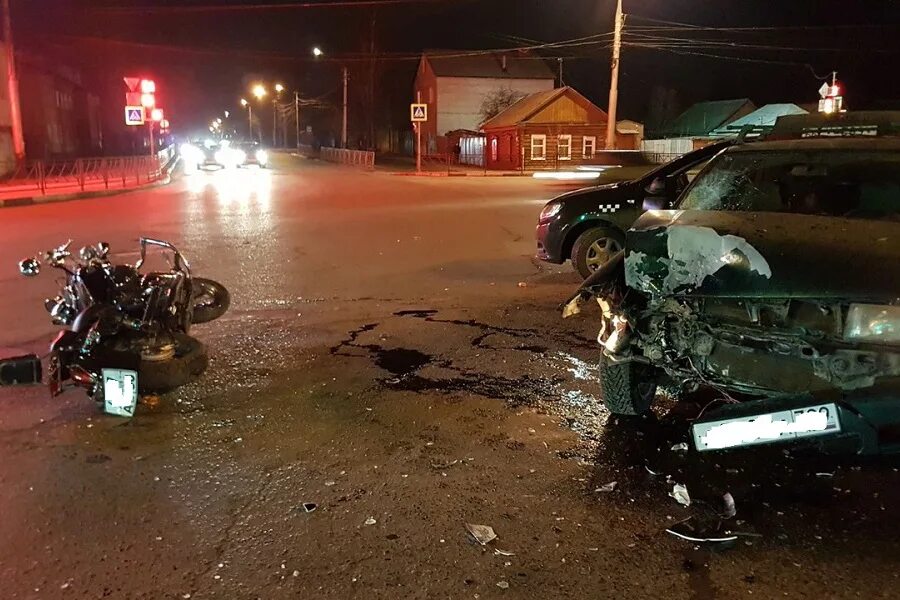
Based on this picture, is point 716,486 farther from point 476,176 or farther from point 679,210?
point 476,176

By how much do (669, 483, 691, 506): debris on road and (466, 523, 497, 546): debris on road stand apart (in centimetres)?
104

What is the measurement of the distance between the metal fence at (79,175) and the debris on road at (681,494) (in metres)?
24.1

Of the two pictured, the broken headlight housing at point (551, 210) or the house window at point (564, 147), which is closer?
the broken headlight housing at point (551, 210)

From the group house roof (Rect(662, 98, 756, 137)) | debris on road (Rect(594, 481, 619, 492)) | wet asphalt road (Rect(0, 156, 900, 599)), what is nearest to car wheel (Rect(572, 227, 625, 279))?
wet asphalt road (Rect(0, 156, 900, 599))

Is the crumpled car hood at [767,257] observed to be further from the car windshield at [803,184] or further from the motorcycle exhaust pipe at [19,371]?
the motorcycle exhaust pipe at [19,371]

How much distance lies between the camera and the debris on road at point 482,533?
362 centimetres

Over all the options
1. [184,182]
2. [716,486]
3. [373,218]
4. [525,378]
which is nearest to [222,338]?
[525,378]

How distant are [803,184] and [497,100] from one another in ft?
189

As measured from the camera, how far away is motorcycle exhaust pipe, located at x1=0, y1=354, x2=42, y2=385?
5.35 m

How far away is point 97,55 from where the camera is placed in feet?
171

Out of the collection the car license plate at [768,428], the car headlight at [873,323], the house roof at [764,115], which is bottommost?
the car license plate at [768,428]

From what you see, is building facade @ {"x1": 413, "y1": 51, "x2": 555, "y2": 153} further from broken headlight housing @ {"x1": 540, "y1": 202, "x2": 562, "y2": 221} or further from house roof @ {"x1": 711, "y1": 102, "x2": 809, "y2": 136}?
broken headlight housing @ {"x1": 540, "y1": 202, "x2": 562, "y2": 221}

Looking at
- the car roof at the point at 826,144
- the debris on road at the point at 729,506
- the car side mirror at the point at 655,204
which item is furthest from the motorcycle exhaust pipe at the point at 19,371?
the car side mirror at the point at 655,204

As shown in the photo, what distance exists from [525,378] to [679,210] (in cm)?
176
